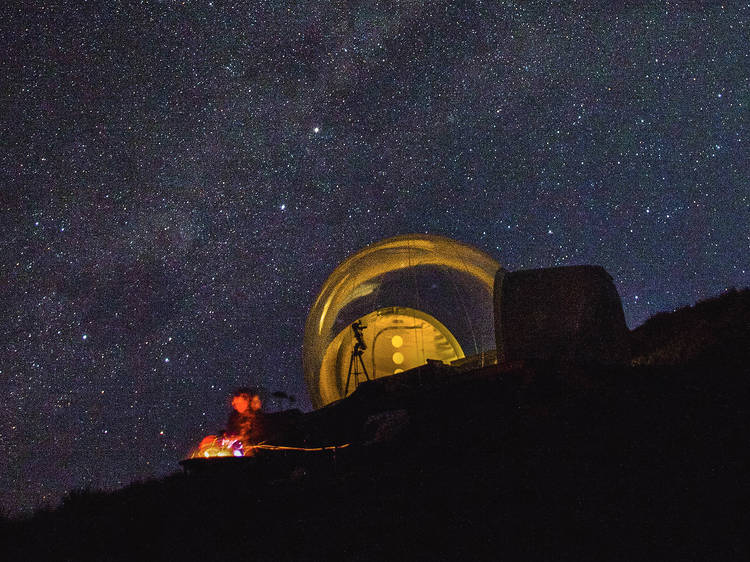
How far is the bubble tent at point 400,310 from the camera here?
35.0ft

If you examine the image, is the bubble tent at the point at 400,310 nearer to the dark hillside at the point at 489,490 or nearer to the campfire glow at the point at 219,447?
the campfire glow at the point at 219,447

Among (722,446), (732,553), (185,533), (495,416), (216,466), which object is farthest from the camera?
(216,466)

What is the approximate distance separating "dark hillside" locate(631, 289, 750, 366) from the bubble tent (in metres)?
2.84

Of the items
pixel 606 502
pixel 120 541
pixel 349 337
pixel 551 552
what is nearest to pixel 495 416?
pixel 606 502

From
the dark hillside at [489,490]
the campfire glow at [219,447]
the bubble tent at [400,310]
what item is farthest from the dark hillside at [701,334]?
the campfire glow at [219,447]

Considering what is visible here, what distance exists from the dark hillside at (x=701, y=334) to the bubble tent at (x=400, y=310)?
284 centimetres

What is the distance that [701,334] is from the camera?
829 cm

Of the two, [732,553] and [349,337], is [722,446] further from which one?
[349,337]

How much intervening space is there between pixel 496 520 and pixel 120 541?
3105 millimetres

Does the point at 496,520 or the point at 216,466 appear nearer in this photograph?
the point at 496,520

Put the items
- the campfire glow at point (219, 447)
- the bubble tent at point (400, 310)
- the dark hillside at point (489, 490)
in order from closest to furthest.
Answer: the dark hillside at point (489, 490)
the campfire glow at point (219, 447)
the bubble tent at point (400, 310)

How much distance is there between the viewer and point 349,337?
11148mm

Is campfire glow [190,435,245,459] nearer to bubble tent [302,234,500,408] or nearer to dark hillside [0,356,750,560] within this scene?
dark hillside [0,356,750,560]

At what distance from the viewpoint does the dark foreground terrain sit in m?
3.03
